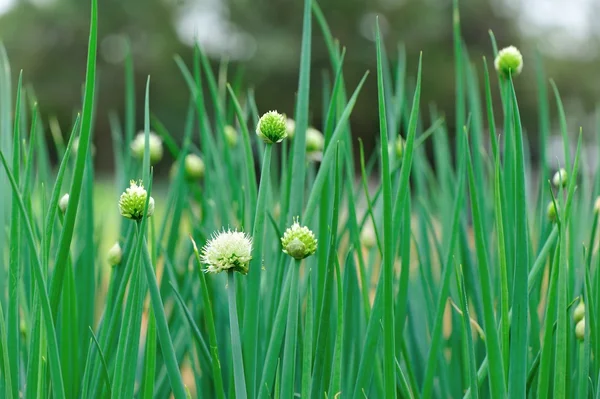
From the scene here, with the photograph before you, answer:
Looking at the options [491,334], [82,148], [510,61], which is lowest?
[491,334]

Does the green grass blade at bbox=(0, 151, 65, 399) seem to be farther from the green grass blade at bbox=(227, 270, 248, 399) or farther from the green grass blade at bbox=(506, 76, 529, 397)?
the green grass blade at bbox=(506, 76, 529, 397)

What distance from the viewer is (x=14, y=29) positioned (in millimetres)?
16672

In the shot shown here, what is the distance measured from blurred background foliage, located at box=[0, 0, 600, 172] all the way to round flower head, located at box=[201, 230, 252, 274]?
39.9ft

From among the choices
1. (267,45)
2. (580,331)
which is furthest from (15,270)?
(267,45)

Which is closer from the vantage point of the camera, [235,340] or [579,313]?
[235,340]

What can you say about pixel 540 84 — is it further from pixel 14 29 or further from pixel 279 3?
pixel 14 29

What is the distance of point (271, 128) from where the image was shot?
0.49 meters

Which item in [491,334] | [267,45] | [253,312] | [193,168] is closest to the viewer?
[491,334]

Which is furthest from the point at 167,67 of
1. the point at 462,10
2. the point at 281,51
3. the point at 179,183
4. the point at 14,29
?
the point at 179,183

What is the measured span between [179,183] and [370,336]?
35 centimetres

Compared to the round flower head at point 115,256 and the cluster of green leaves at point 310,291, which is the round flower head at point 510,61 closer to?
the cluster of green leaves at point 310,291

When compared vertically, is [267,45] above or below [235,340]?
above

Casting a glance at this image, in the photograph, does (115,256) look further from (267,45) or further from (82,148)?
(267,45)

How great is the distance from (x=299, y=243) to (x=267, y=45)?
13.7 metres
